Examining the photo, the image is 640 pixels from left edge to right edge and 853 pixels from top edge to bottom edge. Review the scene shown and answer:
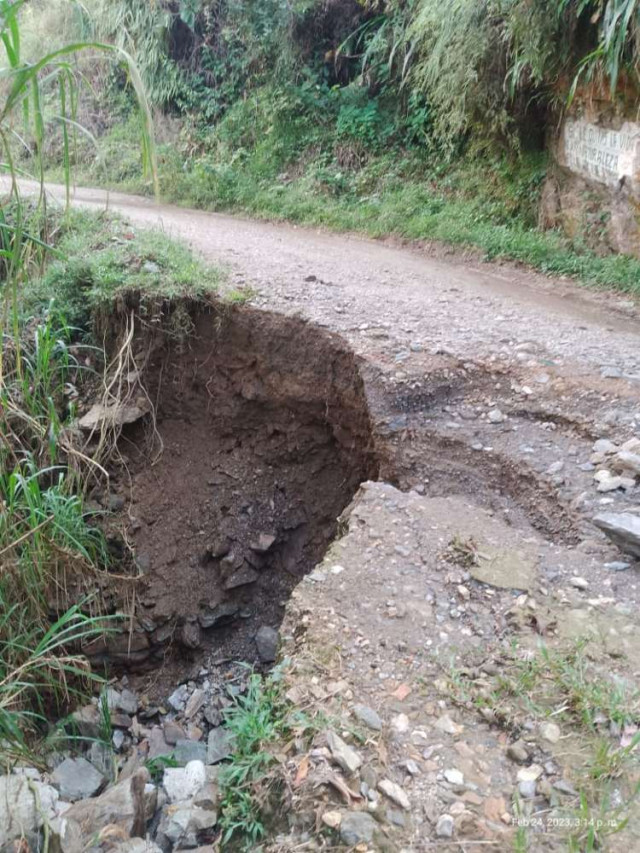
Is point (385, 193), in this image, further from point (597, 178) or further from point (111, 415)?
point (111, 415)

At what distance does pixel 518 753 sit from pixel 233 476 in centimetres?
280

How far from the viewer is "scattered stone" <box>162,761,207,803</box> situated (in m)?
2.66

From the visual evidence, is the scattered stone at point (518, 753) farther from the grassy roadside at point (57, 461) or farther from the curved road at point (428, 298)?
the curved road at point (428, 298)

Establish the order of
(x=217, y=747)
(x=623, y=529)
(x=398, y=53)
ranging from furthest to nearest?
(x=398, y=53)
(x=217, y=747)
(x=623, y=529)

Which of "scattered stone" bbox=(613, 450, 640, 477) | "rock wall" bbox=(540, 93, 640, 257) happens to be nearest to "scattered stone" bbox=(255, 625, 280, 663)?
"scattered stone" bbox=(613, 450, 640, 477)

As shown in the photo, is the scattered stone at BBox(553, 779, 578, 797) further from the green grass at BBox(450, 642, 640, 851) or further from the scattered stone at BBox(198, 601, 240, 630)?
the scattered stone at BBox(198, 601, 240, 630)

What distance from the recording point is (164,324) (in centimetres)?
426

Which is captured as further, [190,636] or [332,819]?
[190,636]

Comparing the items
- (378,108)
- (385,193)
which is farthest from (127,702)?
(378,108)

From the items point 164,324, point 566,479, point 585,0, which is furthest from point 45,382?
point 585,0

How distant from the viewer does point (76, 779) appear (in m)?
2.85

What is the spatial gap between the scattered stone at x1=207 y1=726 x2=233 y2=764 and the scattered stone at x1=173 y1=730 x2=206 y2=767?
30 mm

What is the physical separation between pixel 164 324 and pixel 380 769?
308 centimetres

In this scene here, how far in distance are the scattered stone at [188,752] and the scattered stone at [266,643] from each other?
72 cm
